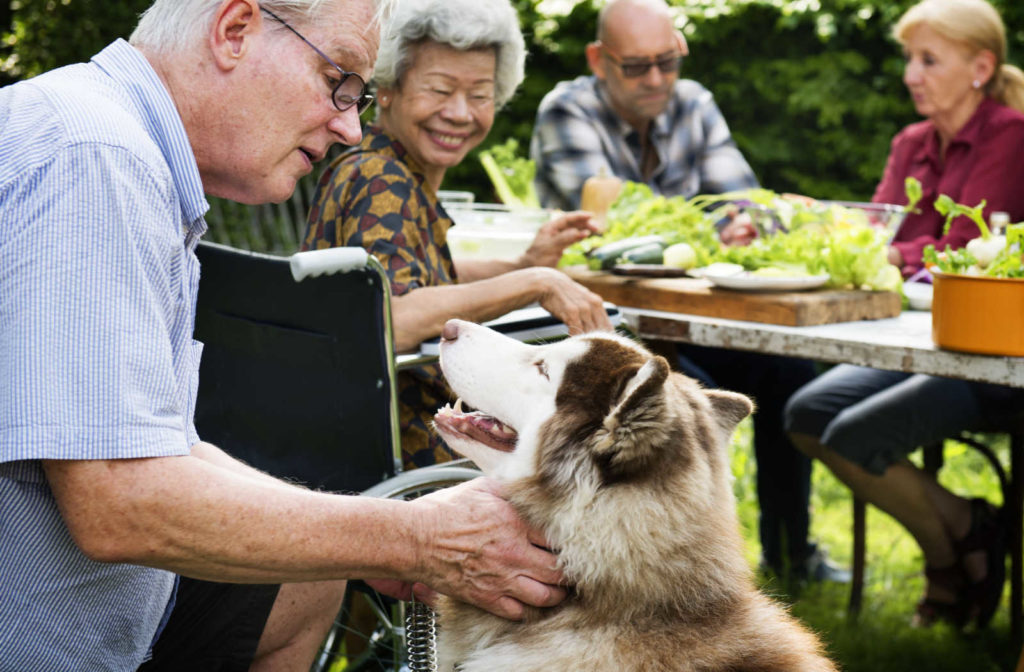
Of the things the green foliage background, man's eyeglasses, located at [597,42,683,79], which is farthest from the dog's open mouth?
the green foliage background

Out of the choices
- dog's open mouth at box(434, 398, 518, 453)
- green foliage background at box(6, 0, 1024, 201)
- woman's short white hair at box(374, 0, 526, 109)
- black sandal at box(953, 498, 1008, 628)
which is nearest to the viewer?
dog's open mouth at box(434, 398, 518, 453)

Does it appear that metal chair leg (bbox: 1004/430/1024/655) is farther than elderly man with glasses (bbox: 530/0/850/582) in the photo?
No

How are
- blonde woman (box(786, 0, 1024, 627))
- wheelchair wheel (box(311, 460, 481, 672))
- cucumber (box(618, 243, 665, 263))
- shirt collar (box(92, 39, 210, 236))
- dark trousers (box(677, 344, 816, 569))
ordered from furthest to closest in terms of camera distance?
dark trousers (box(677, 344, 816, 569)) → blonde woman (box(786, 0, 1024, 627)) → cucumber (box(618, 243, 665, 263)) → wheelchair wheel (box(311, 460, 481, 672)) → shirt collar (box(92, 39, 210, 236))

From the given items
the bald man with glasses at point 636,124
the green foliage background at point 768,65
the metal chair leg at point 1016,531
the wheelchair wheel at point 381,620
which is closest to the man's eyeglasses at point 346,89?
the wheelchair wheel at point 381,620

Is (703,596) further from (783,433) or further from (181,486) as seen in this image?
(783,433)

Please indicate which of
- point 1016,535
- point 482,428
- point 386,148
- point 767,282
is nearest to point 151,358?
point 482,428

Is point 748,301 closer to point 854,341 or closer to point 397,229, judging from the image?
point 854,341

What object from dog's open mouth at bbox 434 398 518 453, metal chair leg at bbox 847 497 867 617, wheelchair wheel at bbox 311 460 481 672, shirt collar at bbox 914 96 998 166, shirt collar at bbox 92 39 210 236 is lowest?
metal chair leg at bbox 847 497 867 617

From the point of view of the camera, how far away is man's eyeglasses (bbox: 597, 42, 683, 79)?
16.6ft

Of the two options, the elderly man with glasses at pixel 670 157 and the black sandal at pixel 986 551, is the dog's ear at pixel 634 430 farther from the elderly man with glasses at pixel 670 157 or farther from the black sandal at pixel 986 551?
the black sandal at pixel 986 551

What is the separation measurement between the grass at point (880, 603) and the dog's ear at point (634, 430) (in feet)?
4.62

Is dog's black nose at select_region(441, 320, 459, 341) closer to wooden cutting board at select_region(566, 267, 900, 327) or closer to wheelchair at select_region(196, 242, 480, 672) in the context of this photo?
wheelchair at select_region(196, 242, 480, 672)

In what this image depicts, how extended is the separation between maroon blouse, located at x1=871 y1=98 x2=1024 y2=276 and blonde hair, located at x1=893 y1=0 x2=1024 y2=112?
84 millimetres

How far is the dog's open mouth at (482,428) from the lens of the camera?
2.14 m
